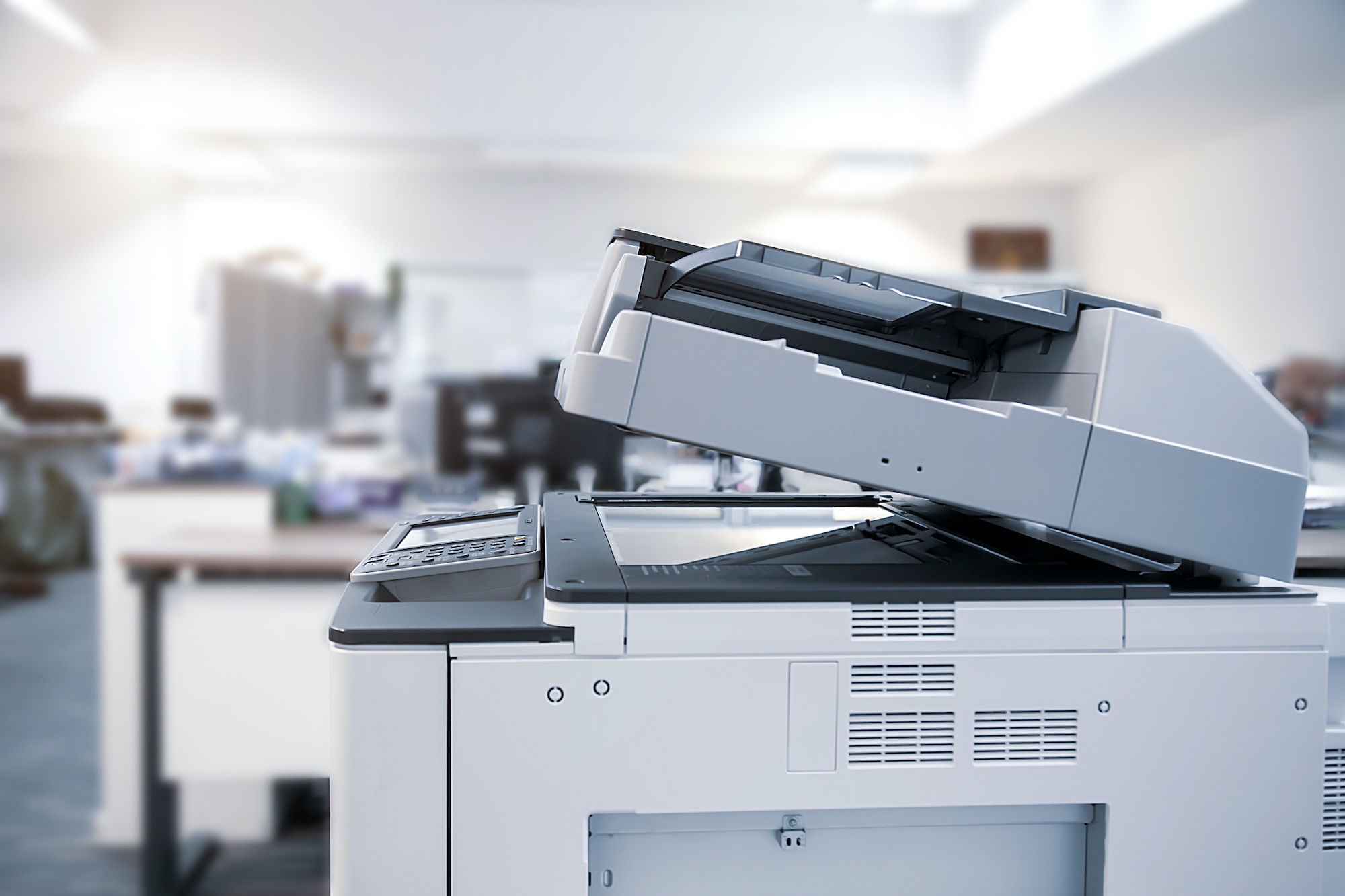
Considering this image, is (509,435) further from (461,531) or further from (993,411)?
(993,411)

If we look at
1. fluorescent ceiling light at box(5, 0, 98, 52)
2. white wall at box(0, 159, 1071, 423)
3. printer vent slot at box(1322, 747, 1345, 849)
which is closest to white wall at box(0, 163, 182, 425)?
white wall at box(0, 159, 1071, 423)

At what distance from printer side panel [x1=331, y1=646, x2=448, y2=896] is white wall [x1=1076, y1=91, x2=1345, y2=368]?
379cm

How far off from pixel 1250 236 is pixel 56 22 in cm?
487

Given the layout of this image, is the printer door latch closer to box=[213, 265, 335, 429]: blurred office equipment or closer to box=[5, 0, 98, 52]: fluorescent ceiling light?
box=[213, 265, 335, 429]: blurred office equipment

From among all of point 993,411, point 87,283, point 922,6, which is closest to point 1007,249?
point 922,6

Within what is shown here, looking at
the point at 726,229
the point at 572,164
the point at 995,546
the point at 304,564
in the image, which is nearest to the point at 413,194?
the point at 572,164

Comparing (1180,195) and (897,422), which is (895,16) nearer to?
(1180,195)

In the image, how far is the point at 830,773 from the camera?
0.68 metres

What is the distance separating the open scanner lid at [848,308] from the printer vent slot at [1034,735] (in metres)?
0.29

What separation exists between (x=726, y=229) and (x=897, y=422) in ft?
15.7

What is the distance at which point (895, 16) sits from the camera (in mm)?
4445

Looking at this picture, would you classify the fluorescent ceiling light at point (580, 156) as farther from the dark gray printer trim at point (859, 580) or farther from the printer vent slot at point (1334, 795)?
the printer vent slot at point (1334, 795)

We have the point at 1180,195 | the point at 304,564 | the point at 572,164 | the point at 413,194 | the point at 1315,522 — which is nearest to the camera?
the point at 1315,522

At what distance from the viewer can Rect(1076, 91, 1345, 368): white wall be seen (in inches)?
138
